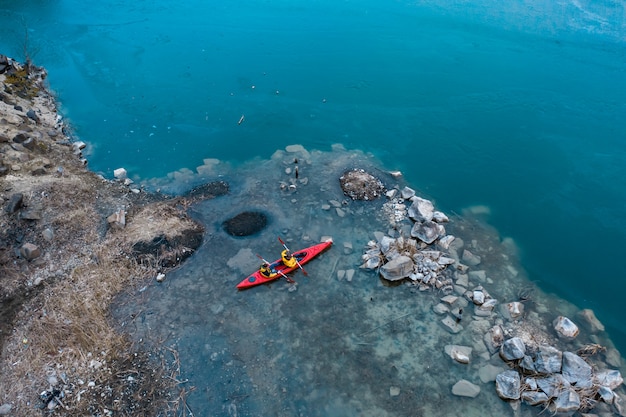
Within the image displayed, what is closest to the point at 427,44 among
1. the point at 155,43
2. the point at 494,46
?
the point at 494,46

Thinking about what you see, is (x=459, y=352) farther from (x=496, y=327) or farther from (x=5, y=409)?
(x=5, y=409)

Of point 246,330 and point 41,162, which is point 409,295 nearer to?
point 246,330

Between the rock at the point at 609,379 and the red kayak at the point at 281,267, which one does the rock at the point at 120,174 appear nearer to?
the red kayak at the point at 281,267

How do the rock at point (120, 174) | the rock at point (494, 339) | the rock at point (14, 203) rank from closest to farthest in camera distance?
the rock at point (494, 339)
the rock at point (14, 203)
the rock at point (120, 174)

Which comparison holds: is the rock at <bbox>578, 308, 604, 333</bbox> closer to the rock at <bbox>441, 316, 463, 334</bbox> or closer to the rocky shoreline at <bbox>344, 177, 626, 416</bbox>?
the rocky shoreline at <bbox>344, 177, 626, 416</bbox>

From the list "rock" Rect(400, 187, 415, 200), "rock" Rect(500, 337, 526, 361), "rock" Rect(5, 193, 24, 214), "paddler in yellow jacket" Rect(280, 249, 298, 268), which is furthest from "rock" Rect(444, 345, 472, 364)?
"rock" Rect(5, 193, 24, 214)

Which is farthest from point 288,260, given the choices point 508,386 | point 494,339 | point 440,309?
point 508,386

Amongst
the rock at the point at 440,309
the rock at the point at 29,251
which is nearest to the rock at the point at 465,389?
the rock at the point at 440,309
